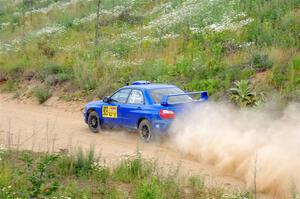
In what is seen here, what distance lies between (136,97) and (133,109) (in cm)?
32

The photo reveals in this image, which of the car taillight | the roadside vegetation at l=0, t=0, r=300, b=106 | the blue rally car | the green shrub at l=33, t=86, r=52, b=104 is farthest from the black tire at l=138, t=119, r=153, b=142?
the green shrub at l=33, t=86, r=52, b=104

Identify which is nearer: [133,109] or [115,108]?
[133,109]

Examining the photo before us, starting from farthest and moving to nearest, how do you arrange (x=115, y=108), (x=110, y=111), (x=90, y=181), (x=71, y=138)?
1. (x=110, y=111)
2. (x=115, y=108)
3. (x=71, y=138)
4. (x=90, y=181)

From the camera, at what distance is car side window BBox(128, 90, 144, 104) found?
1353 cm

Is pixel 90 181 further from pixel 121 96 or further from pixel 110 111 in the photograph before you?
pixel 110 111

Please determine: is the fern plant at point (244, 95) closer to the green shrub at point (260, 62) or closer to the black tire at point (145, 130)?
the green shrub at point (260, 62)

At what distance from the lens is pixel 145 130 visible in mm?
13273

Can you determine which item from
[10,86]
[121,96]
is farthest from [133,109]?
[10,86]

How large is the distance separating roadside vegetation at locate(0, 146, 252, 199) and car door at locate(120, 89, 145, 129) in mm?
3944

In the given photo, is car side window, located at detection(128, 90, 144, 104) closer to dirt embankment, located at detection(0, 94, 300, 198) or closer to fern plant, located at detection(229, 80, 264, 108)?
dirt embankment, located at detection(0, 94, 300, 198)

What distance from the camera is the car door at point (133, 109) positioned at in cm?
1347

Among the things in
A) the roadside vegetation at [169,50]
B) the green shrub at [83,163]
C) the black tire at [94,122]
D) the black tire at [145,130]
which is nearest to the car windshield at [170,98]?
the black tire at [145,130]

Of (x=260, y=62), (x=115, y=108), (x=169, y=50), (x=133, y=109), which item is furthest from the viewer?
(x=169, y=50)

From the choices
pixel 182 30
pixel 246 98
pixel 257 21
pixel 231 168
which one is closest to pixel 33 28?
pixel 182 30
